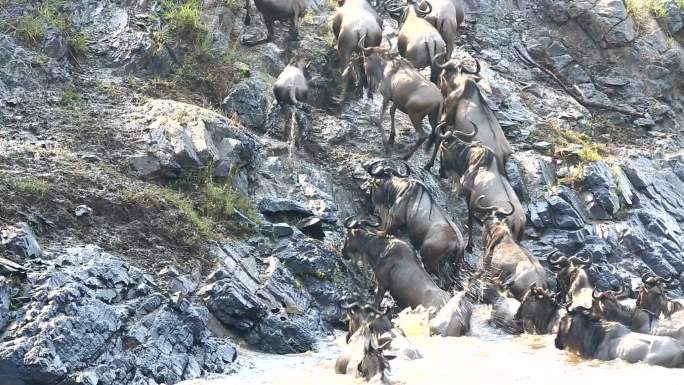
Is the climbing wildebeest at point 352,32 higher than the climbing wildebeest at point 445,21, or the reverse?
the climbing wildebeest at point 445,21

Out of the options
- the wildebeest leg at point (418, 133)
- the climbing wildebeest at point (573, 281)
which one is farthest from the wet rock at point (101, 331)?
the wildebeest leg at point (418, 133)

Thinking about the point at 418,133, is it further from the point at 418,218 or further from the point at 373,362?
the point at 373,362

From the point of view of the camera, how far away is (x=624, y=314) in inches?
443

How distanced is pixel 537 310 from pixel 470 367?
1959 millimetres

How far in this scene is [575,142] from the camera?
17094 mm

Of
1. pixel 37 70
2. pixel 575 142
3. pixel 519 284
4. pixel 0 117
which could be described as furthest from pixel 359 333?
pixel 575 142

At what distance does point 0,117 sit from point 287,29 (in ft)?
19.8

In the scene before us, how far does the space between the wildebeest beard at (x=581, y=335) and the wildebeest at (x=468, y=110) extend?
167 inches

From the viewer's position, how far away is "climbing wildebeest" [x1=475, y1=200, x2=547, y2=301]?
41.1 feet

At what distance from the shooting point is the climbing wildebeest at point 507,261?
41.1ft

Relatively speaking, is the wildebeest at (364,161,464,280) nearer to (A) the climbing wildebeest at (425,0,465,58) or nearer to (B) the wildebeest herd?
(B) the wildebeest herd

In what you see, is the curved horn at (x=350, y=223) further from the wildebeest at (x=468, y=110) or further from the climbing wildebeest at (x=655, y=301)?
the climbing wildebeest at (x=655, y=301)

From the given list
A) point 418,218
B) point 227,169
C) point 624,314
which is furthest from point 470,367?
point 227,169

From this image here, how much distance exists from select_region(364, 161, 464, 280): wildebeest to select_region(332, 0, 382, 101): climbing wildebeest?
2514 millimetres
